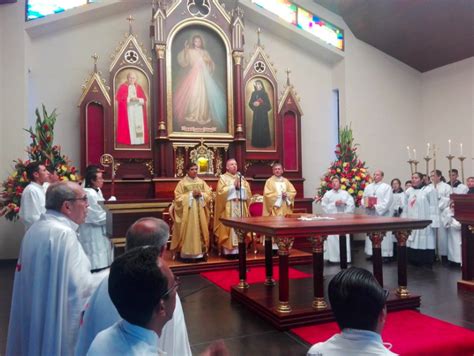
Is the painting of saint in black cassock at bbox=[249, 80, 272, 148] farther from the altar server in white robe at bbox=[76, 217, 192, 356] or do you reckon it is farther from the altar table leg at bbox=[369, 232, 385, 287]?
the altar server in white robe at bbox=[76, 217, 192, 356]

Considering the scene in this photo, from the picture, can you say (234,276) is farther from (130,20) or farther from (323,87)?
(323,87)

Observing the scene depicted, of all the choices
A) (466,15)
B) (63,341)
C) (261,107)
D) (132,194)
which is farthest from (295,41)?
(63,341)

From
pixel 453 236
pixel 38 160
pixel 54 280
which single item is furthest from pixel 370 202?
pixel 54 280

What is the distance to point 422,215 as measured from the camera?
8.66 metres

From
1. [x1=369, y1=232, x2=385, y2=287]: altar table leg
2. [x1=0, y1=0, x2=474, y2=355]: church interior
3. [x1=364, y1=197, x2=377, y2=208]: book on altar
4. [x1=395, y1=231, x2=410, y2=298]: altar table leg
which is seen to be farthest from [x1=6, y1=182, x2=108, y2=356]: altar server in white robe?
[x1=364, y1=197, x2=377, y2=208]: book on altar

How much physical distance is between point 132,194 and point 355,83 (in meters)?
6.56

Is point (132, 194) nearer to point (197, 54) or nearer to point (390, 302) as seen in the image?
point (197, 54)

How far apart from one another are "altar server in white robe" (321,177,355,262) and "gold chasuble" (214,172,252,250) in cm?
176

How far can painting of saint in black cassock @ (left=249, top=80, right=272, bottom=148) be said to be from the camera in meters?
10.6

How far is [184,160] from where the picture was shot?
399 inches

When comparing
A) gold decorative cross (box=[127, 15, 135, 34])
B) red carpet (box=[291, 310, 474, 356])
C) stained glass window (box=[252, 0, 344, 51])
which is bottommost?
red carpet (box=[291, 310, 474, 356])

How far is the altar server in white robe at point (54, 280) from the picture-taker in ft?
8.32

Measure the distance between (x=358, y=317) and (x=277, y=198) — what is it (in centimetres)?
684

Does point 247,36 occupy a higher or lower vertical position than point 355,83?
higher
